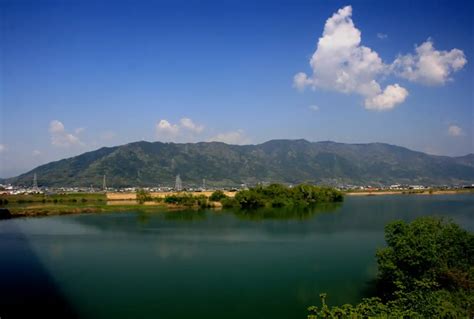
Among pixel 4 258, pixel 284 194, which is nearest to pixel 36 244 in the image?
pixel 4 258

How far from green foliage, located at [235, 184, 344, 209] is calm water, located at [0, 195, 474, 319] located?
2378cm

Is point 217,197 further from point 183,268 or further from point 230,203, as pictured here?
point 183,268

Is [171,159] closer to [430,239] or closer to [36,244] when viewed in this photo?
[36,244]

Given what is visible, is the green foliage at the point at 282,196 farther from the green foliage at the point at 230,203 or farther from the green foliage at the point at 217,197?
the green foliage at the point at 217,197

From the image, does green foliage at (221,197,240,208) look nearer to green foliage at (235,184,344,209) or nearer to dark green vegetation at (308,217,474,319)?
green foliage at (235,184,344,209)

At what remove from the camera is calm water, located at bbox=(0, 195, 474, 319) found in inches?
613

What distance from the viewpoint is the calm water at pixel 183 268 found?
15.6 metres

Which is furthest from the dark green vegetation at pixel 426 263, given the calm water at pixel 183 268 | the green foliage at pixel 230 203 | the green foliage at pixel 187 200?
the green foliage at pixel 187 200

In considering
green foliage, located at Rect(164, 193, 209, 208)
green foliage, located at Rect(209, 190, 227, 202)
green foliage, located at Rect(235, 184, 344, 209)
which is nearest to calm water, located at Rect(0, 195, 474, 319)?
green foliage, located at Rect(164, 193, 209, 208)

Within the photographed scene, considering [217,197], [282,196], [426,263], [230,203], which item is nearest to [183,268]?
[426,263]

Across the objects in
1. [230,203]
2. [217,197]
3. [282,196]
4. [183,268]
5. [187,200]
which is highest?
[217,197]

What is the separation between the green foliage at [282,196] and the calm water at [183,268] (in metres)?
23.8

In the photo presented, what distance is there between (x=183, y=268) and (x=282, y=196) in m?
45.2

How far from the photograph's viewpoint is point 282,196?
2584 inches
